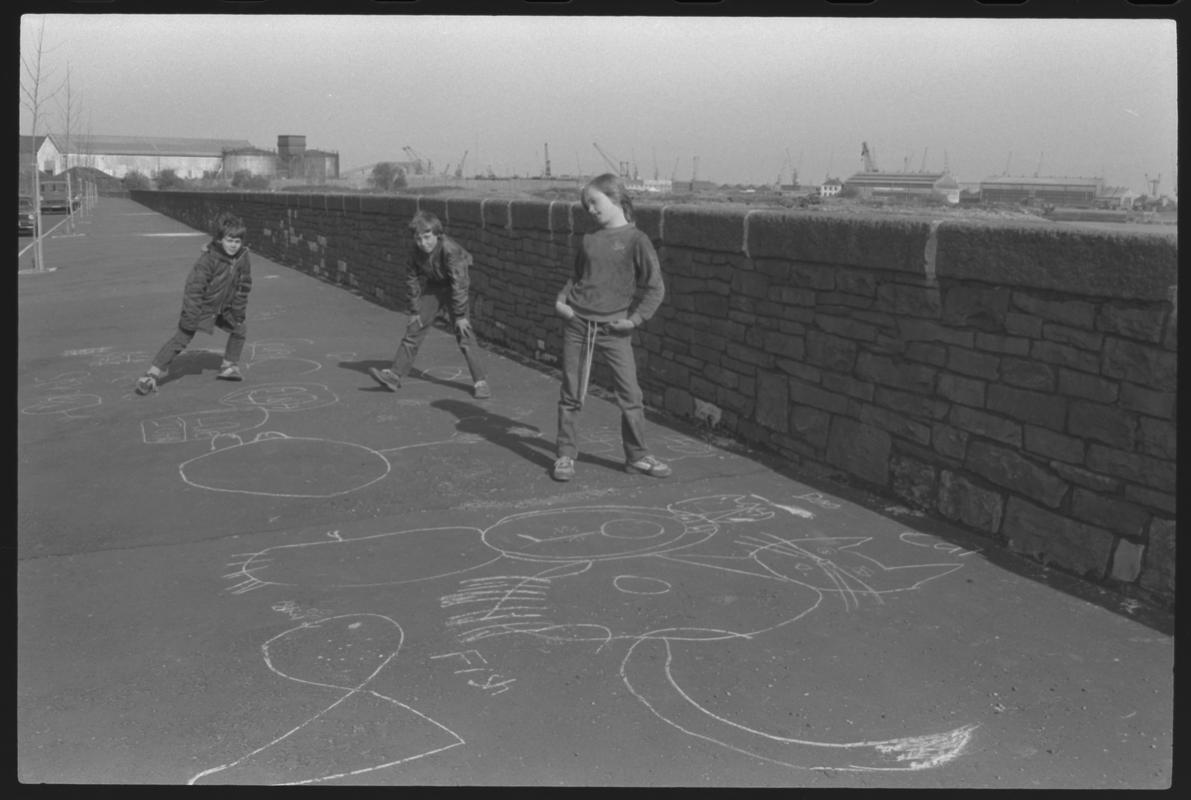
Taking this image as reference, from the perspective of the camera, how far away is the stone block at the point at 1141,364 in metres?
4.02

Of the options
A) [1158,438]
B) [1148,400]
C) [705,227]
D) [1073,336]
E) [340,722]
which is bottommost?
[340,722]

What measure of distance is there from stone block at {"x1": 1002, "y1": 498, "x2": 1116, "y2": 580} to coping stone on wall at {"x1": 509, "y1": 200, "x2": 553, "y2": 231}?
238 inches

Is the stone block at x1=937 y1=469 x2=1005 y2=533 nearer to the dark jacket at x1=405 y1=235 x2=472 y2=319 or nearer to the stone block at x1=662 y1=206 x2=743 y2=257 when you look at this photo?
the stone block at x1=662 y1=206 x2=743 y2=257

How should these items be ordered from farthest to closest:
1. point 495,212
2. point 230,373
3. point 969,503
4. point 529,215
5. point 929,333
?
1. point 495,212
2. point 529,215
3. point 230,373
4. point 929,333
5. point 969,503

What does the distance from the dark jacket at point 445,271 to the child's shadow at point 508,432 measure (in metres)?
0.82

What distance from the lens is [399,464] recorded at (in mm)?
6410

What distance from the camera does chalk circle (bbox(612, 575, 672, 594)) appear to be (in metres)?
4.35

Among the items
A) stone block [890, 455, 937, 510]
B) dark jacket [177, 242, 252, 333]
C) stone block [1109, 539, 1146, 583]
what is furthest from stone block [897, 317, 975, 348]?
dark jacket [177, 242, 252, 333]

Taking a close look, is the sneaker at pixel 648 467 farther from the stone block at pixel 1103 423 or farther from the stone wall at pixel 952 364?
the stone block at pixel 1103 423

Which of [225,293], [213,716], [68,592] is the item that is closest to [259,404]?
[225,293]

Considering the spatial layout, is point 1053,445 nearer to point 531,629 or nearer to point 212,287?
point 531,629

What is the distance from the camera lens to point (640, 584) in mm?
4422

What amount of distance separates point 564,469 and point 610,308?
3.26 feet

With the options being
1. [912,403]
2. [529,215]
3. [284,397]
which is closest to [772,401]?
[912,403]
